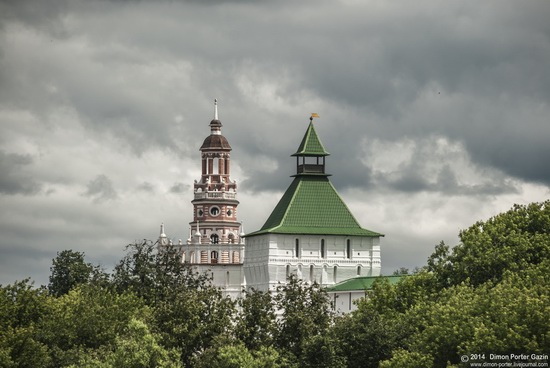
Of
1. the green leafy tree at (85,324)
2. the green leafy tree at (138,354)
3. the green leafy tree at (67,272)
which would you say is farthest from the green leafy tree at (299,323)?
the green leafy tree at (67,272)

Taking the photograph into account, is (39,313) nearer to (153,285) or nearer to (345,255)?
(153,285)

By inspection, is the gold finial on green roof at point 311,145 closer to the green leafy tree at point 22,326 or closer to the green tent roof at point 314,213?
Answer: the green tent roof at point 314,213

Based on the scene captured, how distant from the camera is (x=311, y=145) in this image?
162m

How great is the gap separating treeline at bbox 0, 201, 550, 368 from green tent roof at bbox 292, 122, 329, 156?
62584mm

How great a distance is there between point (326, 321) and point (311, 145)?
8097 centimetres

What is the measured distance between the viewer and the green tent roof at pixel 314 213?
511 feet

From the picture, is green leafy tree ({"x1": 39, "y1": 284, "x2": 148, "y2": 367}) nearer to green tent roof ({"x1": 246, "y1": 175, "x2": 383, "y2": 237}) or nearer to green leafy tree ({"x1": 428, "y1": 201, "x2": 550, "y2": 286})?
green leafy tree ({"x1": 428, "y1": 201, "x2": 550, "y2": 286})

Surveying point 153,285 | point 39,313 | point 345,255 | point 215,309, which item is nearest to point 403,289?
point 215,309

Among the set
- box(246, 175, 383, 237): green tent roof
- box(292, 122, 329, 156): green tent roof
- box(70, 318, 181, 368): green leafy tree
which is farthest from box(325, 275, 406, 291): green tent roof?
box(70, 318, 181, 368): green leafy tree

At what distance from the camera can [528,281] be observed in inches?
3115

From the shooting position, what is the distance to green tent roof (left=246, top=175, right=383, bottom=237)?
511ft

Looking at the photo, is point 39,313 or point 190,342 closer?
point 190,342

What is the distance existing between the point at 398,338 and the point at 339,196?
81217 millimetres

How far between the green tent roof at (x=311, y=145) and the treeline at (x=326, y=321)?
6258 cm
